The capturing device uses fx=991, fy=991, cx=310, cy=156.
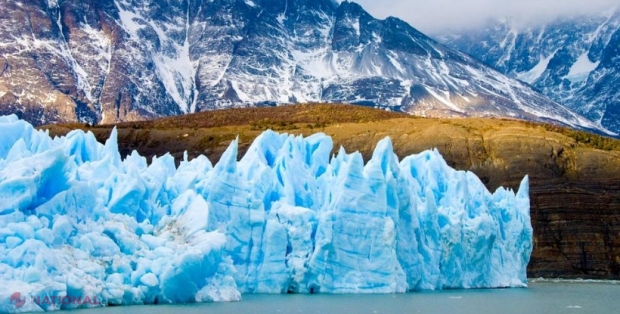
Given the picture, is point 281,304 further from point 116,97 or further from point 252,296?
point 116,97

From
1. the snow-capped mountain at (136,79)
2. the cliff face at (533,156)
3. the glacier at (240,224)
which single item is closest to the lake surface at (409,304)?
the glacier at (240,224)

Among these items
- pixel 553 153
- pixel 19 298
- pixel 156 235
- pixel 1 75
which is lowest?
pixel 19 298

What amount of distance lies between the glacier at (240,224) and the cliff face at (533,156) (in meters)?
28.8

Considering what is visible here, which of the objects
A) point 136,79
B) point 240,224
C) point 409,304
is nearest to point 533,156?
point 409,304

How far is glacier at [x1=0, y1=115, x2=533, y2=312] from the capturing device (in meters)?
29.0

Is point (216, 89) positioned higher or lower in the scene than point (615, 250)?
higher

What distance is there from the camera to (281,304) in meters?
33.5

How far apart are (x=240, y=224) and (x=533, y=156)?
53.9 metres

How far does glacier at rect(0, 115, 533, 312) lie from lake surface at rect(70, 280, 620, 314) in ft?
3.00

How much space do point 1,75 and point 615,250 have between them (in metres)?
109

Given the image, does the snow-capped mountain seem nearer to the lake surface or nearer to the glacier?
the glacier

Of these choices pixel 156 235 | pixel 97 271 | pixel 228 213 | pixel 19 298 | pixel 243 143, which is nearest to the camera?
pixel 19 298

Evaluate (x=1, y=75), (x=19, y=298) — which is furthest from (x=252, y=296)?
(x=1, y=75)

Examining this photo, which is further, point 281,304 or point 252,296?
point 252,296
